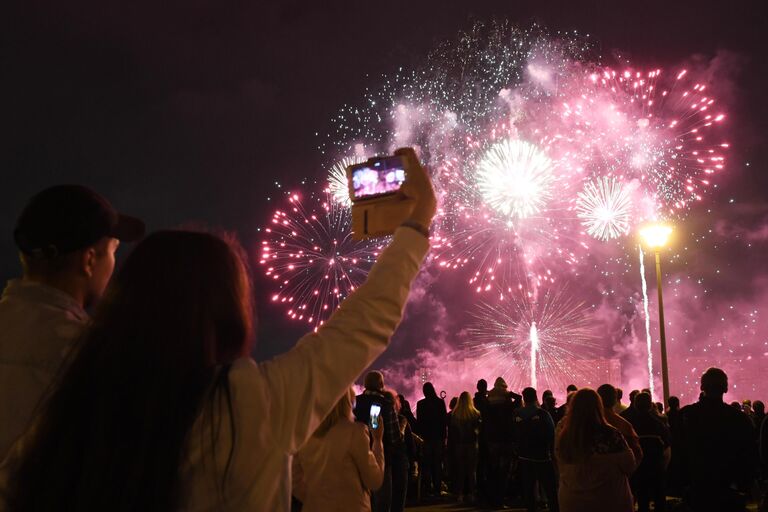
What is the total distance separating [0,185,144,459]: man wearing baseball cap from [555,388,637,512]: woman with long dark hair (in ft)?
17.0

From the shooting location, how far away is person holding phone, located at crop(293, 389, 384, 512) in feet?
19.5

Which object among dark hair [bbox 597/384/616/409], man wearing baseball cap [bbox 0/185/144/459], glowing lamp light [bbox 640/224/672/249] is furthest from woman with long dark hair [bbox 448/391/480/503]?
man wearing baseball cap [bbox 0/185/144/459]

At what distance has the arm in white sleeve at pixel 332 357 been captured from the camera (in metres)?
1.75

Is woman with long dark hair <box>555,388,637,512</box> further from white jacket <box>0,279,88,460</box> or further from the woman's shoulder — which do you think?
white jacket <box>0,279,88,460</box>

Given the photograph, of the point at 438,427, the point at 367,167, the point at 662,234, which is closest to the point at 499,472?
the point at 438,427

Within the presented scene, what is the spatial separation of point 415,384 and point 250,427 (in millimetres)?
62924

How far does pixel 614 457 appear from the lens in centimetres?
654

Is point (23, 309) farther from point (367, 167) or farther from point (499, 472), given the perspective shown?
point (499, 472)

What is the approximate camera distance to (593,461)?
655 centimetres

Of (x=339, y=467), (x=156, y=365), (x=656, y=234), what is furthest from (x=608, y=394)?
(x=156, y=365)

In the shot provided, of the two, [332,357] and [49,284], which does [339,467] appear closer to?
[49,284]

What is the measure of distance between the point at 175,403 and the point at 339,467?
4.49m

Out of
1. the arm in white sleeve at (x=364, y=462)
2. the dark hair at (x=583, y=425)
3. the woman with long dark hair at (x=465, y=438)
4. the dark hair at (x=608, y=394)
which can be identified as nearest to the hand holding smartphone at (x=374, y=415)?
the arm in white sleeve at (x=364, y=462)

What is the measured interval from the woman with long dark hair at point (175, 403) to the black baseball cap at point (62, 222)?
658 millimetres
